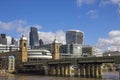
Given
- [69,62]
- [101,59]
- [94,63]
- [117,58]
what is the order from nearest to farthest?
1. [117,58]
2. [101,59]
3. [94,63]
4. [69,62]

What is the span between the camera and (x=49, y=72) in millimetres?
196625

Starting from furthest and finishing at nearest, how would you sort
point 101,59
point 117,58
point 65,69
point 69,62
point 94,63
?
point 65,69, point 69,62, point 94,63, point 101,59, point 117,58

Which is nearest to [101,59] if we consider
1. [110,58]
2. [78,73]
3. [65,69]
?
[110,58]

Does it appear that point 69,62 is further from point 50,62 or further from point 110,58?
point 110,58

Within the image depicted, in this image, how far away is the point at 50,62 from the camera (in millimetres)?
197500

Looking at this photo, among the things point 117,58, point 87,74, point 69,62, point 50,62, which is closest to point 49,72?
Answer: point 50,62

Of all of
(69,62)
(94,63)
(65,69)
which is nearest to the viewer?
(94,63)

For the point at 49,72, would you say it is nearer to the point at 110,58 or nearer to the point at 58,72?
the point at 58,72

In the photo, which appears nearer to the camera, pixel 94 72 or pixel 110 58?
pixel 110 58

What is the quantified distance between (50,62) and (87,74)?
128 feet

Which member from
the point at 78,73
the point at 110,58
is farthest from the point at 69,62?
the point at 110,58

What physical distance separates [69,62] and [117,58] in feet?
142

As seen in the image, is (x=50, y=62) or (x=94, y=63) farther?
(x=50, y=62)

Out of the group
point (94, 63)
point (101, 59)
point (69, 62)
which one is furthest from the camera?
point (69, 62)
